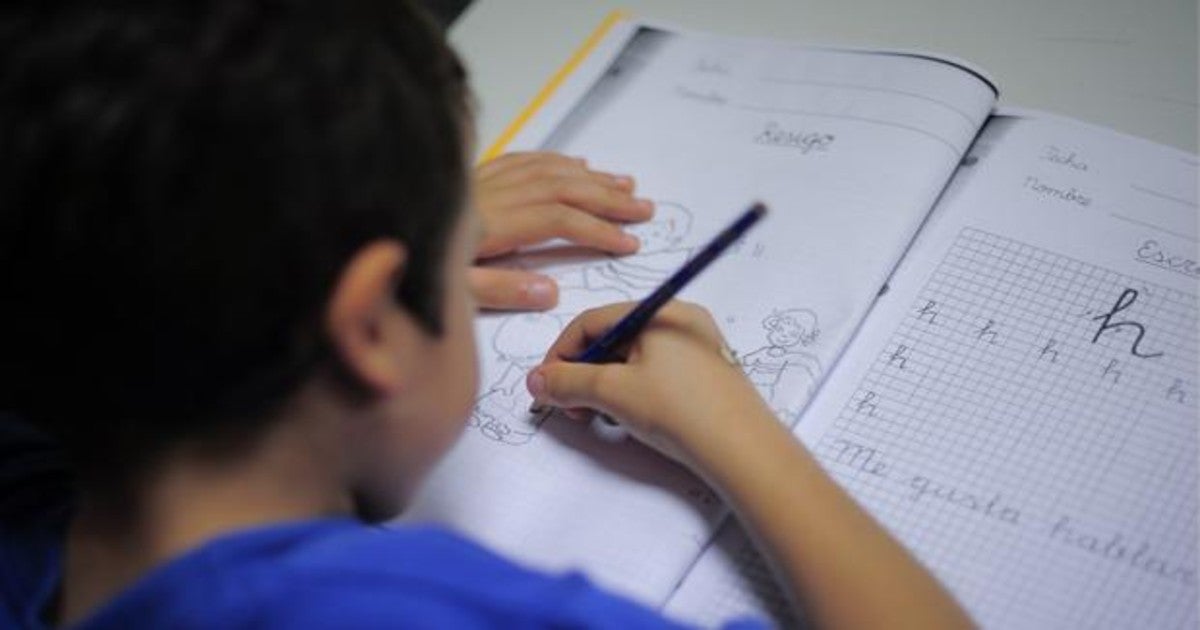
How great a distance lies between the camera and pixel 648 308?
651 mm

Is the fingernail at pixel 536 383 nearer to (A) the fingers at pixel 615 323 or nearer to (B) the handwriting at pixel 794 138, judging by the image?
(A) the fingers at pixel 615 323

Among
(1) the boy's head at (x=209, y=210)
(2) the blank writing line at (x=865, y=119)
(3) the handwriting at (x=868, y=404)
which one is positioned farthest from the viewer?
(2) the blank writing line at (x=865, y=119)

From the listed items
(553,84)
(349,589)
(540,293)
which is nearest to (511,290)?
(540,293)

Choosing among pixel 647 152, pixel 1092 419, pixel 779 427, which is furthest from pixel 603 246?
pixel 1092 419

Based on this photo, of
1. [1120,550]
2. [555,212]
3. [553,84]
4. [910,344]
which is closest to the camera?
[1120,550]

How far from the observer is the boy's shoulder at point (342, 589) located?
1.37ft

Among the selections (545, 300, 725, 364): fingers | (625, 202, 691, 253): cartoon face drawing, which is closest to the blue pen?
(545, 300, 725, 364): fingers

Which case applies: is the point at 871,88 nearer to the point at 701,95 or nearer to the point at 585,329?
the point at 701,95

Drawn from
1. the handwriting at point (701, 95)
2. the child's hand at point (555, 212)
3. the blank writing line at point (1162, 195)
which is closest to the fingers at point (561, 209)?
the child's hand at point (555, 212)

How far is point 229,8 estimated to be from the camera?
391 millimetres

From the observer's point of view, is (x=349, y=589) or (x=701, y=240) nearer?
(x=349, y=589)

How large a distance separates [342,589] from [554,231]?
40cm

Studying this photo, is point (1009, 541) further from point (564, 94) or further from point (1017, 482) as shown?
point (564, 94)

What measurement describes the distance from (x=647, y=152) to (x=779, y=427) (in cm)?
30
